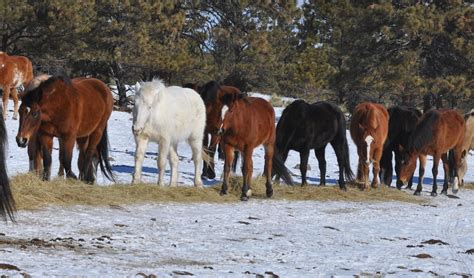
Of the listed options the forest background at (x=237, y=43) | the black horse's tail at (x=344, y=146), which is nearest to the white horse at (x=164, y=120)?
the black horse's tail at (x=344, y=146)

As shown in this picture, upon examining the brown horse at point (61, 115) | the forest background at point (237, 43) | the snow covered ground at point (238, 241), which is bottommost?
the snow covered ground at point (238, 241)

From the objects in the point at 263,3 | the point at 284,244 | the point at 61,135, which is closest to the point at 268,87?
the point at 263,3

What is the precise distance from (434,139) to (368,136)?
190 centimetres

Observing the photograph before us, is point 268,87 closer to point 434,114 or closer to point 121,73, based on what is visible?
point 121,73

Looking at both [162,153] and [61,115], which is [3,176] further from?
[162,153]

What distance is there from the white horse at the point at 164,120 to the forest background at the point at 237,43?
14464 millimetres

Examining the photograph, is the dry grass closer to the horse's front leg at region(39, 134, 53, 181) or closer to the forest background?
the horse's front leg at region(39, 134, 53, 181)

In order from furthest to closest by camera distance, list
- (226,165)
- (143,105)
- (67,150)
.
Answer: (226,165) < (143,105) < (67,150)

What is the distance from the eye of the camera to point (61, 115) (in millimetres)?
10367

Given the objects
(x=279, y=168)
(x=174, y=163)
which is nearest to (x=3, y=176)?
(x=174, y=163)

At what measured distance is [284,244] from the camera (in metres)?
7.14

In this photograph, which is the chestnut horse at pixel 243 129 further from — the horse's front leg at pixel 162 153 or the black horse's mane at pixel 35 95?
the black horse's mane at pixel 35 95

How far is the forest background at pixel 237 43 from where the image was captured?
26438mm

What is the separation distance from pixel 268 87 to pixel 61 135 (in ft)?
77.5
